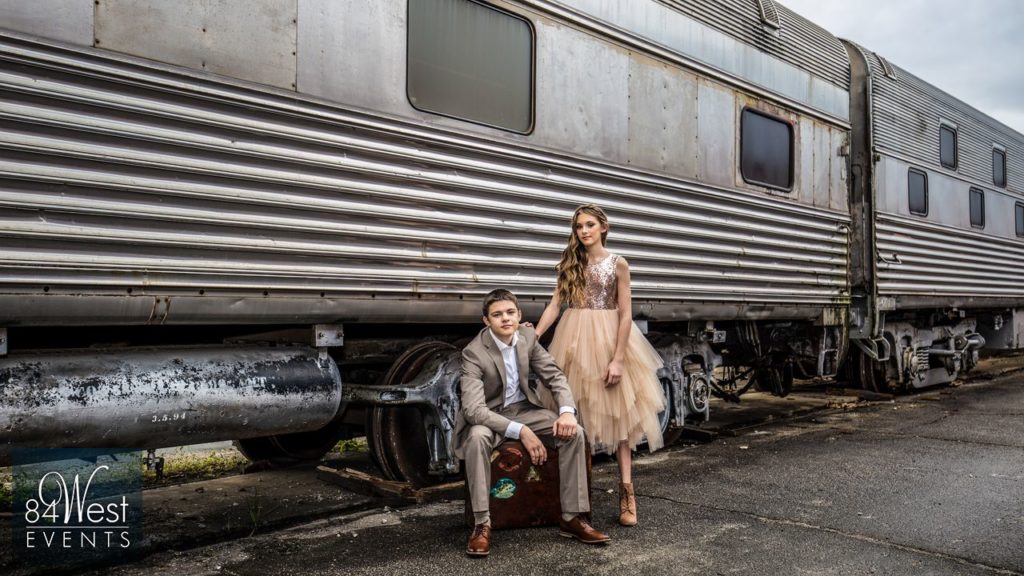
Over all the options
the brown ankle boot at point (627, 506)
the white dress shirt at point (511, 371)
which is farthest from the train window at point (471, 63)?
the brown ankle boot at point (627, 506)

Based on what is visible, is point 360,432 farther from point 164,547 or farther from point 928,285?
point 928,285

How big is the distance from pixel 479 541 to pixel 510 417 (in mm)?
660

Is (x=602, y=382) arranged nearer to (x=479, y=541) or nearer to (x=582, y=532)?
(x=582, y=532)

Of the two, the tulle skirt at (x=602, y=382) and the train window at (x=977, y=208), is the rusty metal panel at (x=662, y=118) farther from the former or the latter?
the train window at (x=977, y=208)

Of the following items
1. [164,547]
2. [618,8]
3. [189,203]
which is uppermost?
[618,8]

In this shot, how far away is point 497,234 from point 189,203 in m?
1.78

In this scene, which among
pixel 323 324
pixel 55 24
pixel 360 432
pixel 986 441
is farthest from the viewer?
pixel 986 441

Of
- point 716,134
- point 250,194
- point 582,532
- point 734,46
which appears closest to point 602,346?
point 582,532

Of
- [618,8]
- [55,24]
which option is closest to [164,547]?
[55,24]

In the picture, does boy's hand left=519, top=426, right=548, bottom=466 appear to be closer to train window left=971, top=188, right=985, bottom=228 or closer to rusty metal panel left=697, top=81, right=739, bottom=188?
rusty metal panel left=697, top=81, right=739, bottom=188

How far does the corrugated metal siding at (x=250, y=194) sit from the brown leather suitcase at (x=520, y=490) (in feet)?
3.30

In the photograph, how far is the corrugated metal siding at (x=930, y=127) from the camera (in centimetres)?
864

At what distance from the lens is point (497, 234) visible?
189 inches

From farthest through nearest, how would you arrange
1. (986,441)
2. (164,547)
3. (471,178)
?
(986,441) → (471,178) → (164,547)
